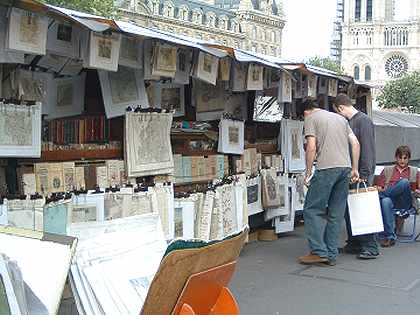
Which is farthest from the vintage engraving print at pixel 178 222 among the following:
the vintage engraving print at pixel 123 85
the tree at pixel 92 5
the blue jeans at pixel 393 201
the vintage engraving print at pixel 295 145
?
the tree at pixel 92 5

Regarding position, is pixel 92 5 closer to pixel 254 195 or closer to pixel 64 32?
pixel 254 195

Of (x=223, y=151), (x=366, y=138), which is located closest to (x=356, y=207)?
(x=366, y=138)

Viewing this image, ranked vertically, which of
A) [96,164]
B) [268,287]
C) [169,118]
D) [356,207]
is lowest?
[268,287]

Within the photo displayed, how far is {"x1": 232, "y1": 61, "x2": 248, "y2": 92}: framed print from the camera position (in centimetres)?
661

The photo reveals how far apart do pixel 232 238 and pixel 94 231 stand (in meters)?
1.31

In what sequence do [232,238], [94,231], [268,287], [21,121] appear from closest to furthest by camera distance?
[232,238] < [94,231] < [21,121] < [268,287]

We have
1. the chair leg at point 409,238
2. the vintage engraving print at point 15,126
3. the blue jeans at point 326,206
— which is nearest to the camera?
the vintage engraving print at point 15,126

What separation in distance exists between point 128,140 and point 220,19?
10073 centimetres

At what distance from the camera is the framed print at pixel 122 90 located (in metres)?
5.29

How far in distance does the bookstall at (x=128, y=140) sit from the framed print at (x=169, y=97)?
0.7 inches

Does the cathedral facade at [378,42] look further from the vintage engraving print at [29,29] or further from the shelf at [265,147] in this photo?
the vintage engraving print at [29,29]

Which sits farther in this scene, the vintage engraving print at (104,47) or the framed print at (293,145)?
the framed print at (293,145)

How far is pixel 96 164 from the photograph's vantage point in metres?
5.14

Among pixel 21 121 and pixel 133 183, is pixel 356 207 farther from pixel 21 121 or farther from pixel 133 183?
pixel 21 121
